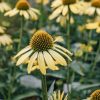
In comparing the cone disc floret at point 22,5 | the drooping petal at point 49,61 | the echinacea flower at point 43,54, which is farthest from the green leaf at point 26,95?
the drooping petal at point 49,61

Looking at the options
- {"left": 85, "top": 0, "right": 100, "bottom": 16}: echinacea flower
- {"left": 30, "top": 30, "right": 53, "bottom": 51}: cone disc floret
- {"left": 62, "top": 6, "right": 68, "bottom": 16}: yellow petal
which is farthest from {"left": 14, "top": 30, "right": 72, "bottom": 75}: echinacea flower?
{"left": 85, "top": 0, "right": 100, "bottom": 16}: echinacea flower

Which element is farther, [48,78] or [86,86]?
[48,78]

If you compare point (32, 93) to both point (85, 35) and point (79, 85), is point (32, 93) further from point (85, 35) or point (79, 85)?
point (85, 35)

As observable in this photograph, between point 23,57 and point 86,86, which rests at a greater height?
point 23,57

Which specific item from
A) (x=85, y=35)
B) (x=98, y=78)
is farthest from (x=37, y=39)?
(x=85, y=35)

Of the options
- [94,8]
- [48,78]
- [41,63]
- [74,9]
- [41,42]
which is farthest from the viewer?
[48,78]

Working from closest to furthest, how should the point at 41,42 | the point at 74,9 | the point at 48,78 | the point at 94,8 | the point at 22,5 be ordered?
the point at 41,42
the point at 74,9
the point at 22,5
the point at 94,8
the point at 48,78

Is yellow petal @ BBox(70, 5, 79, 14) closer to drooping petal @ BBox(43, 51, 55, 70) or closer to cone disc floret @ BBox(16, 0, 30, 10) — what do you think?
cone disc floret @ BBox(16, 0, 30, 10)

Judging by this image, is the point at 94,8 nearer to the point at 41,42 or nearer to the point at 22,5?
the point at 22,5

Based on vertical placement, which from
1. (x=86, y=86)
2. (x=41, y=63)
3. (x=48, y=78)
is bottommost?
(x=48, y=78)

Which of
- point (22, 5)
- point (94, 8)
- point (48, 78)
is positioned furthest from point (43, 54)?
point (48, 78)
